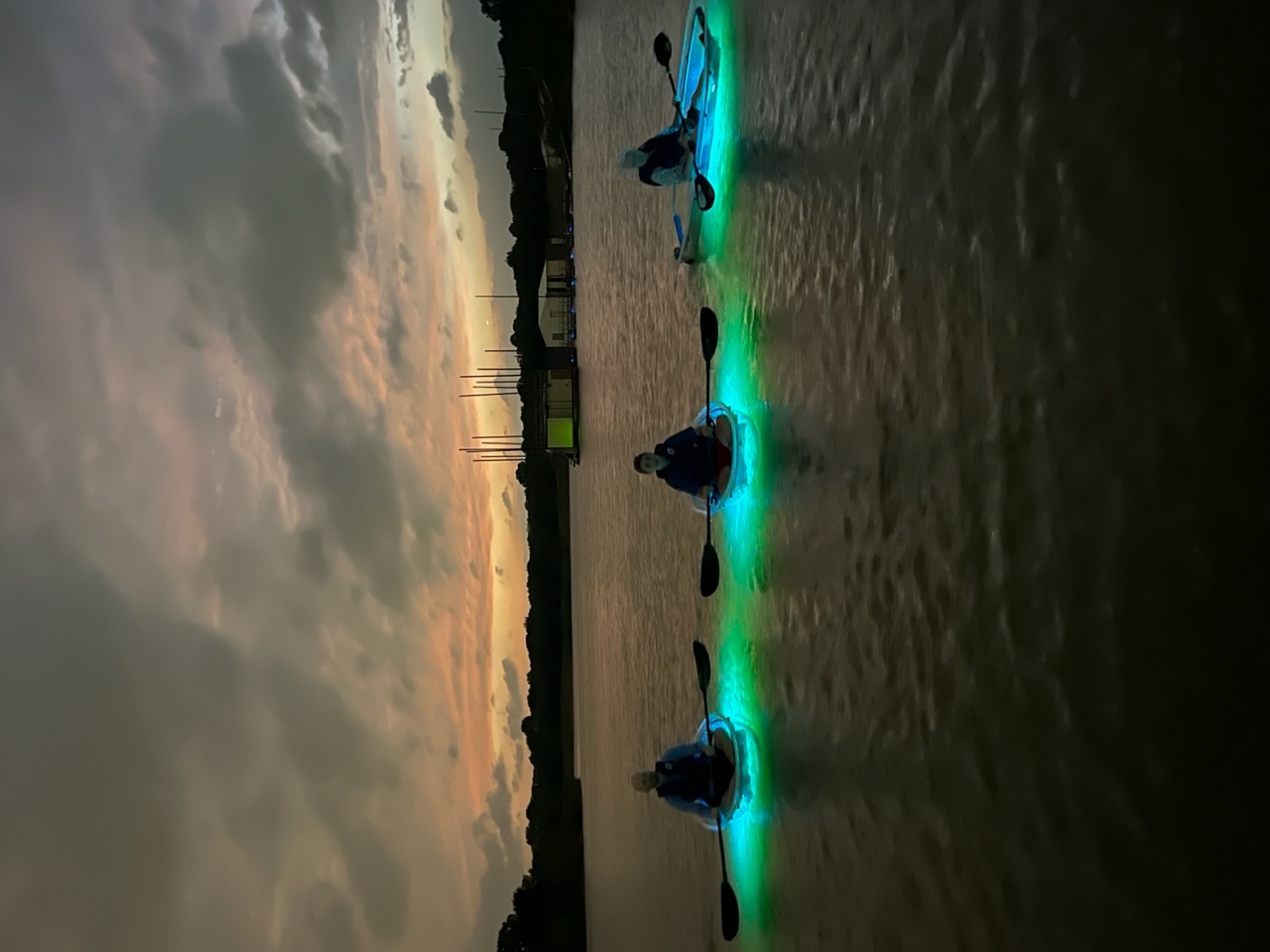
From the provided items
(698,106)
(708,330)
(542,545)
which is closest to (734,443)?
(708,330)

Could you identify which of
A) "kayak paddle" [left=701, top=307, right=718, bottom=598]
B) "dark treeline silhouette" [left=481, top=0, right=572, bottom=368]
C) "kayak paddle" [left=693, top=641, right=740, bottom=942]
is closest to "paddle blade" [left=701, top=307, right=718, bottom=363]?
"kayak paddle" [left=701, top=307, right=718, bottom=598]

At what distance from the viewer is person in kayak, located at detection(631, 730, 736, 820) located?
6.19 feet

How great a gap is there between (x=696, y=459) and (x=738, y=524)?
0.18 metres

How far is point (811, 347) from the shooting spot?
139cm

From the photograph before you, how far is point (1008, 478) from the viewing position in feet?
2.49

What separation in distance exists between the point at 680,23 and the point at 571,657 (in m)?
7.45

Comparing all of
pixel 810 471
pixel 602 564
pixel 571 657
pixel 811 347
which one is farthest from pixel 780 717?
pixel 571 657

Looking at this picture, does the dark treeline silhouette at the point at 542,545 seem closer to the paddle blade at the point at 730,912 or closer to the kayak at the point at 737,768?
the kayak at the point at 737,768

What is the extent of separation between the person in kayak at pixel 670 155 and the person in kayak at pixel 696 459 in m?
0.93

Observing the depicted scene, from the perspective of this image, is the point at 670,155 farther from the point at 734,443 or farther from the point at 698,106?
the point at 734,443

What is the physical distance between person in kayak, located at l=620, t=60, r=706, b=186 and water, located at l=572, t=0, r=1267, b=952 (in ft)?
2.04

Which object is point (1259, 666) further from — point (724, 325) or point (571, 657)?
point (571, 657)

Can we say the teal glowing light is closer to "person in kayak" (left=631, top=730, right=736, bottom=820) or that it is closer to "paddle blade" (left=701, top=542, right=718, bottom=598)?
"paddle blade" (left=701, top=542, right=718, bottom=598)

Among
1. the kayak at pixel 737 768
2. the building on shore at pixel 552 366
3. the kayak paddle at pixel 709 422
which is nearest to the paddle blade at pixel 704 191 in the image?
the kayak paddle at pixel 709 422
